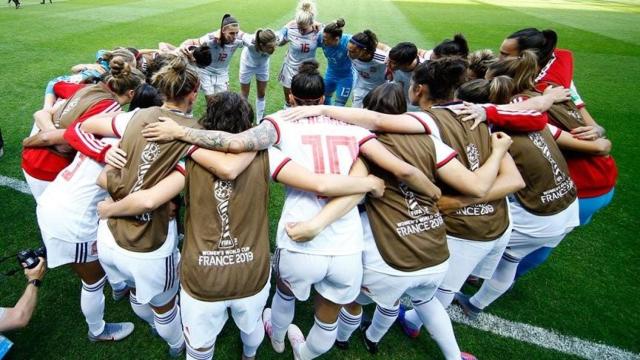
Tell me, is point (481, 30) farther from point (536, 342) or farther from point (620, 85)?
point (536, 342)

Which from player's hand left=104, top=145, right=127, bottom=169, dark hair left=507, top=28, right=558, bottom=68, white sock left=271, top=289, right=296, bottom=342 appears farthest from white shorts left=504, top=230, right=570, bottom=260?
player's hand left=104, top=145, right=127, bottom=169

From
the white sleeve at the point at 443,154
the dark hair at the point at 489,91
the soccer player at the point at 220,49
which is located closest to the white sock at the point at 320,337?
the white sleeve at the point at 443,154

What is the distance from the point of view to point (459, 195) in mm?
2408

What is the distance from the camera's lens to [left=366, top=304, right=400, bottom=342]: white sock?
276 centimetres

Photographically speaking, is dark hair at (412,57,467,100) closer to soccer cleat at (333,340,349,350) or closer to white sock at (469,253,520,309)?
white sock at (469,253,520,309)

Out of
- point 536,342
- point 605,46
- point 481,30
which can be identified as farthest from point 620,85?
point 536,342

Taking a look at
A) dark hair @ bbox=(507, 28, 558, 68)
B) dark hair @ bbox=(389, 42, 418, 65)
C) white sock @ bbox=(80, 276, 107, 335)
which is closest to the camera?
white sock @ bbox=(80, 276, 107, 335)

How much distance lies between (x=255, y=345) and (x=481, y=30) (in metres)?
20.7

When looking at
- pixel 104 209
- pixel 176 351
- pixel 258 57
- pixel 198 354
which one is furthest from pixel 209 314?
pixel 258 57

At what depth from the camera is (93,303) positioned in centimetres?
273

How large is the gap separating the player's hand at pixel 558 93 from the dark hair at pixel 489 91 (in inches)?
17.8

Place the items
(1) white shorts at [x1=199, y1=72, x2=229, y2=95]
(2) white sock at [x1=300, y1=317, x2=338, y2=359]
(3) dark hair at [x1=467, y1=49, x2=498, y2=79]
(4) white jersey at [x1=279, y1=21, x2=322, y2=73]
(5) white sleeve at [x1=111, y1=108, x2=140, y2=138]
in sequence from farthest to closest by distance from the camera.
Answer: (1) white shorts at [x1=199, y1=72, x2=229, y2=95] < (4) white jersey at [x1=279, y1=21, x2=322, y2=73] < (3) dark hair at [x1=467, y1=49, x2=498, y2=79] < (2) white sock at [x1=300, y1=317, x2=338, y2=359] < (5) white sleeve at [x1=111, y1=108, x2=140, y2=138]

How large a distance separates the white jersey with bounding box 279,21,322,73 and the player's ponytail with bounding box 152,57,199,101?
4.38m

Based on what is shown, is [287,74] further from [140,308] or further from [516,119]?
[140,308]
